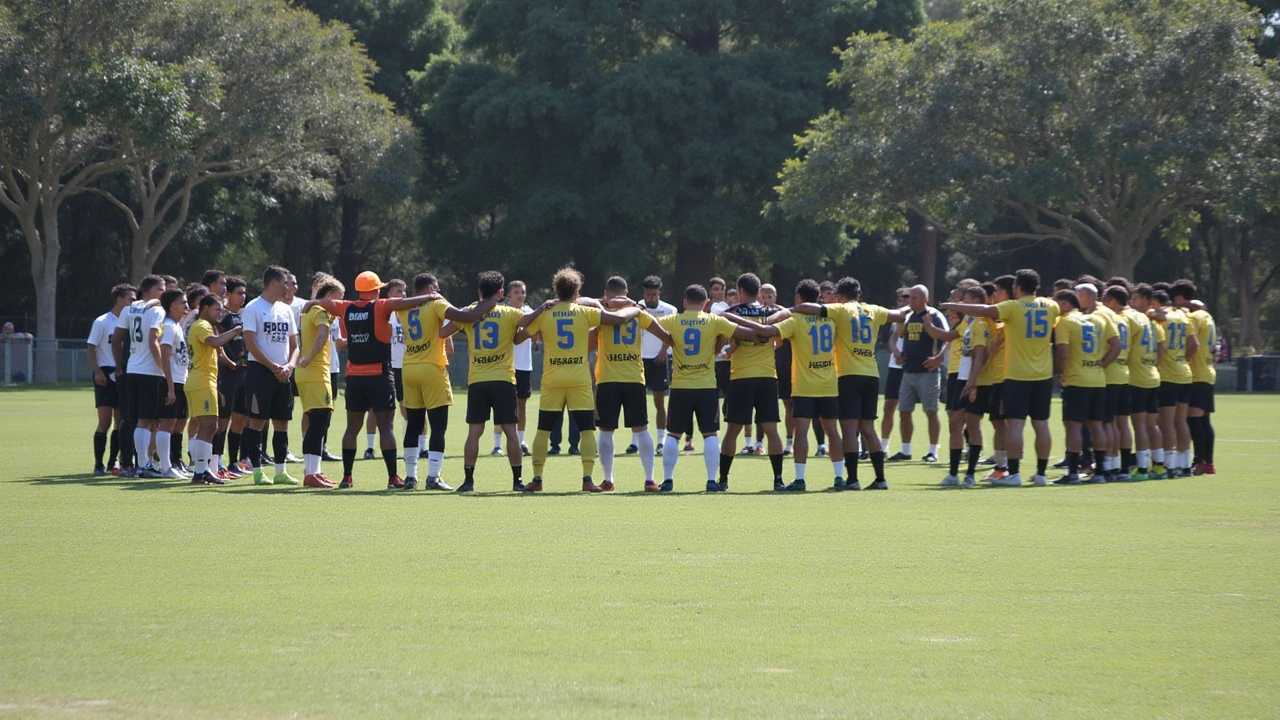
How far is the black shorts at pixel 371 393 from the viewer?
13711 mm

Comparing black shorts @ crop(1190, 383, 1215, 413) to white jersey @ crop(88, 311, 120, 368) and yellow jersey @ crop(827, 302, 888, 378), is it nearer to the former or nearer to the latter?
yellow jersey @ crop(827, 302, 888, 378)

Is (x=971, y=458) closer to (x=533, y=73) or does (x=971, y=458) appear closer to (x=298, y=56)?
(x=298, y=56)

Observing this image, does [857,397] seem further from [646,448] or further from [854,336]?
[646,448]

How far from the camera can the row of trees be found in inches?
1624

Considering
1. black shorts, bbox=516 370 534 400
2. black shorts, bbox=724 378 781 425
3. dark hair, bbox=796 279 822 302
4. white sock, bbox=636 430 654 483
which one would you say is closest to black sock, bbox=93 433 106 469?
black shorts, bbox=516 370 534 400

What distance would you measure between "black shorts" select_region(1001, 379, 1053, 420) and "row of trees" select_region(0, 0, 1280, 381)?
2834 cm

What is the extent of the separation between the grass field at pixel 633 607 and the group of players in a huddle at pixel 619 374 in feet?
4.47

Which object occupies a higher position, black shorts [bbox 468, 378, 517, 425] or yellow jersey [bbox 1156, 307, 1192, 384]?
yellow jersey [bbox 1156, 307, 1192, 384]

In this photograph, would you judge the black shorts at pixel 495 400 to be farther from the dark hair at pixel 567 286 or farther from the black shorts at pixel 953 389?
the black shorts at pixel 953 389

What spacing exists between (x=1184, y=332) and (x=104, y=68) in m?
32.5

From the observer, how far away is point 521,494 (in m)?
13.5

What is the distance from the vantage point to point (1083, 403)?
15367mm

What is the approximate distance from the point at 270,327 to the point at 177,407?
1511mm

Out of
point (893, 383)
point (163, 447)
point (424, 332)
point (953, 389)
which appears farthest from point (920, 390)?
point (163, 447)
